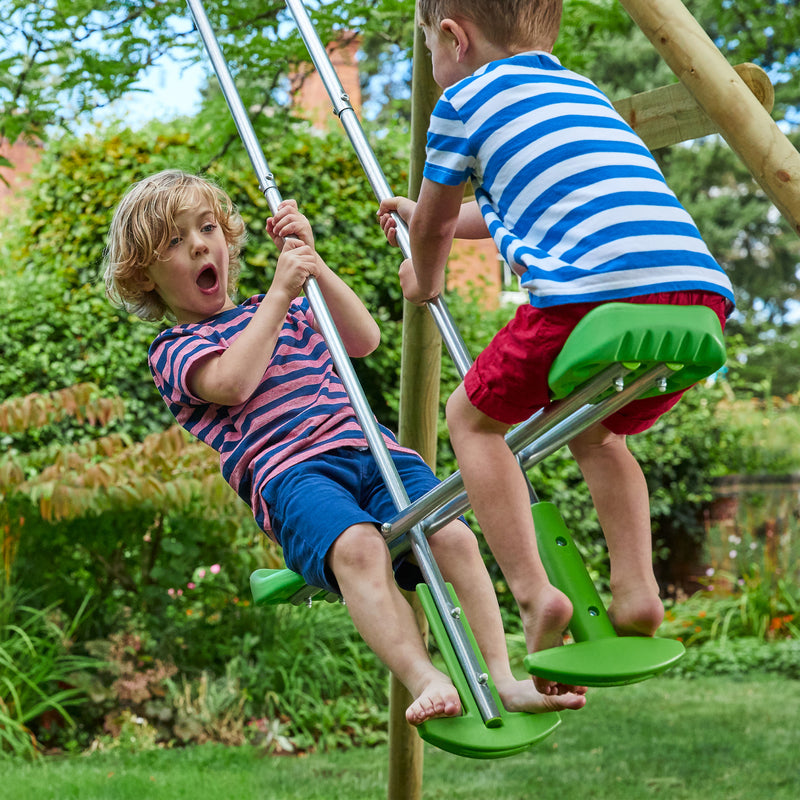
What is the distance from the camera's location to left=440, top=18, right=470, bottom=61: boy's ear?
5.39 feet

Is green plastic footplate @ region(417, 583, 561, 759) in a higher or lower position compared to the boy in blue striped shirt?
lower

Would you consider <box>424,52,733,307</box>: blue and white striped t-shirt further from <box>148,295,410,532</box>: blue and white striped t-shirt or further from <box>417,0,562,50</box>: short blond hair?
<box>148,295,410,532</box>: blue and white striped t-shirt

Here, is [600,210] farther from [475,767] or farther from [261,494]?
[475,767]

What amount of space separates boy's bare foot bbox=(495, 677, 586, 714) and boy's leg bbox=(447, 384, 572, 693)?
40 mm

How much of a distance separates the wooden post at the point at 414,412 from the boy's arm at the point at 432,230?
3.71ft

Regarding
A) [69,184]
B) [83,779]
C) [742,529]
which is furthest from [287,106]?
[742,529]

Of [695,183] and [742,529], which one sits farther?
[695,183]

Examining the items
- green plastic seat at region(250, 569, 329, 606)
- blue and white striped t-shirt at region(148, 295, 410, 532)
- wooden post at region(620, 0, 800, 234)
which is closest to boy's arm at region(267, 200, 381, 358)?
blue and white striped t-shirt at region(148, 295, 410, 532)

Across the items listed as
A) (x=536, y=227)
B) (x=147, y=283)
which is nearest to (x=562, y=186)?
(x=536, y=227)

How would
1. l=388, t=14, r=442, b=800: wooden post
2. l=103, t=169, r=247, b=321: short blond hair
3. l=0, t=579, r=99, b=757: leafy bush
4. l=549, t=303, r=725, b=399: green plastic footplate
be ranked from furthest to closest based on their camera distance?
l=0, t=579, r=99, b=757: leafy bush, l=388, t=14, r=442, b=800: wooden post, l=103, t=169, r=247, b=321: short blond hair, l=549, t=303, r=725, b=399: green plastic footplate

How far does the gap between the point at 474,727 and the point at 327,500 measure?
52 cm

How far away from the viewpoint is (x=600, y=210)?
4.92ft

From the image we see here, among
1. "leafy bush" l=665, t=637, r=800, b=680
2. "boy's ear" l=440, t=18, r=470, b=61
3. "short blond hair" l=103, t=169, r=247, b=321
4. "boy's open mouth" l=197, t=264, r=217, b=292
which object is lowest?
"leafy bush" l=665, t=637, r=800, b=680

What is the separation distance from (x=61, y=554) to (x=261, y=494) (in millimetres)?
3712
